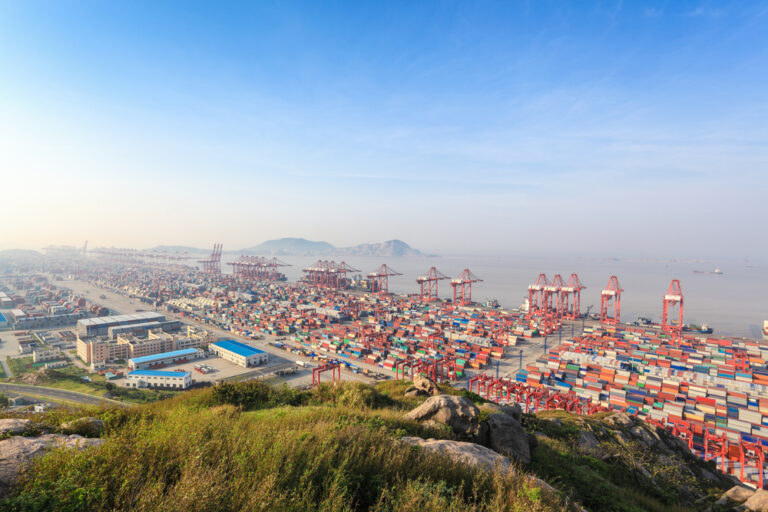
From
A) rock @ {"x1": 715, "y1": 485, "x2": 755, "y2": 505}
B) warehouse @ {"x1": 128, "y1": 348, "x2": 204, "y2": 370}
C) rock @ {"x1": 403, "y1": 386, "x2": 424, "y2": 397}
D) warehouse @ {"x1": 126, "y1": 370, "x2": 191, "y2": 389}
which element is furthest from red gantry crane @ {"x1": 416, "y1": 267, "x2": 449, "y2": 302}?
rock @ {"x1": 715, "y1": 485, "x2": 755, "y2": 505}

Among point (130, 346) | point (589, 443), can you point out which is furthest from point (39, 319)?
point (589, 443)

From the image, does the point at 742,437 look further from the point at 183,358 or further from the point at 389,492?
the point at 183,358

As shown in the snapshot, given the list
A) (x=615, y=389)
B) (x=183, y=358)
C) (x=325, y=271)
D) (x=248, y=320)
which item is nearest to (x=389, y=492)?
(x=615, y=389)

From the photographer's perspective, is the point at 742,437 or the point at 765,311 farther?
the point at 765,311

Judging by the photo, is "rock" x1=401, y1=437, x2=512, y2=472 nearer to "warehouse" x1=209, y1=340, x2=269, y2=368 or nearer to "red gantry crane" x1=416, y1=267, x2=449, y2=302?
"warehouse" x1=209, y1=340, x2=269, y2=368

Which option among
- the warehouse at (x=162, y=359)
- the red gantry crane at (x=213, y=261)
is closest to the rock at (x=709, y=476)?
the warehouse at (x=162, y=359)

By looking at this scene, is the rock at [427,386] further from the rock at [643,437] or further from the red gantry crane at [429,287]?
the red gantry crane at [429,287]
